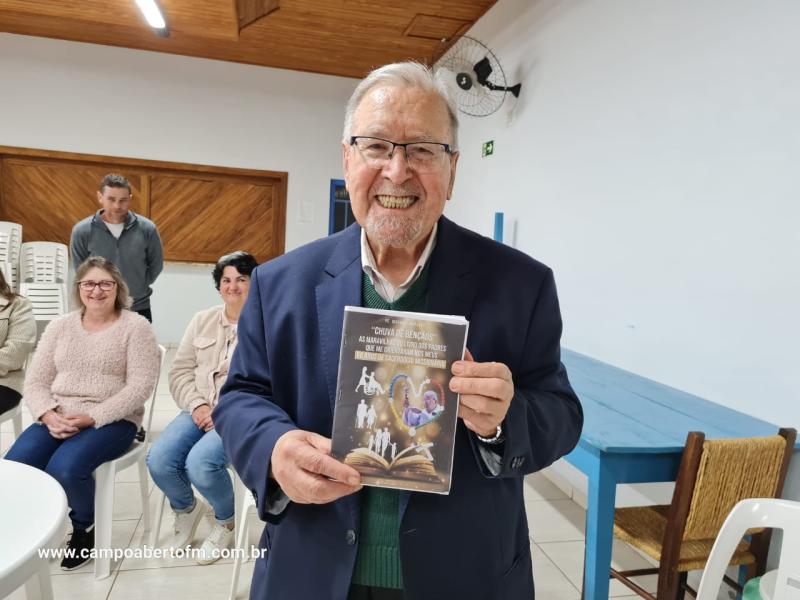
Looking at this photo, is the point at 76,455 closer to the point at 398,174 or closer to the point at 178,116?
the point at 398,174

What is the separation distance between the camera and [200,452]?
7.32 feet

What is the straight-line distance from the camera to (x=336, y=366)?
931 millimetres

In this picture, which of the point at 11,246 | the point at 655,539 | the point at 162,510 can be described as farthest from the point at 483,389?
the point at 11,246

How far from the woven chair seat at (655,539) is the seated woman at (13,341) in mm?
2806

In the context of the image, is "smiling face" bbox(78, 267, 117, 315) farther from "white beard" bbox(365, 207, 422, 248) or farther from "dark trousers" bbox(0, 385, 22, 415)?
"white beard" bbox(365, 207, 422, 248)

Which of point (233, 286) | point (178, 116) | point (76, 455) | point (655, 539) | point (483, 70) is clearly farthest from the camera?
point (178, 116)

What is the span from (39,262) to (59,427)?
164 inches

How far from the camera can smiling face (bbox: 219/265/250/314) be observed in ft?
8.27

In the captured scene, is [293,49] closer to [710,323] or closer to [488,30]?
[488,30]

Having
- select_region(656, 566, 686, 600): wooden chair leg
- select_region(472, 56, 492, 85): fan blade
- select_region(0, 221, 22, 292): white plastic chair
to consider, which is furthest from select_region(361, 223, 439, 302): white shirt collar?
select_region(0, 221, 22, 292): white plastic chair

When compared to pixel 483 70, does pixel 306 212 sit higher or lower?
lower

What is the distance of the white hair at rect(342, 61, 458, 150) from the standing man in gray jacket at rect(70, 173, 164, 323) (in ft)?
12.1

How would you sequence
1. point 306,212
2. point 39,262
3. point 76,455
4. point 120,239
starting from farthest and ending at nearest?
point 306,212
point 39,262
point 120,239
point 76,455

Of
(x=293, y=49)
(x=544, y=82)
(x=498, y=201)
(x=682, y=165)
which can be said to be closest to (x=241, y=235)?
(x=293, y=49)
